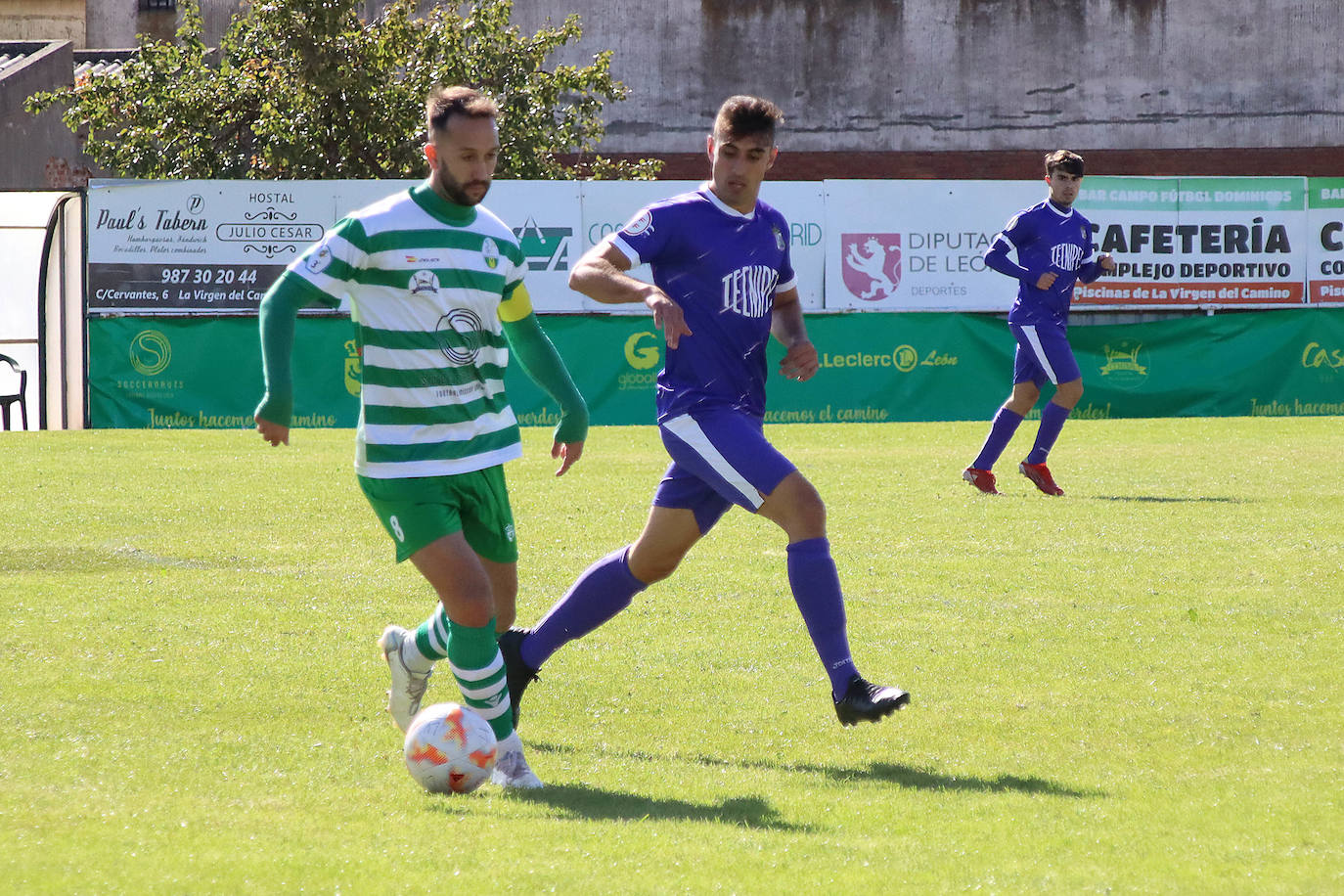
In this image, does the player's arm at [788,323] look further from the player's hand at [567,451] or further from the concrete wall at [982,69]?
the concrete wall at [982,69]

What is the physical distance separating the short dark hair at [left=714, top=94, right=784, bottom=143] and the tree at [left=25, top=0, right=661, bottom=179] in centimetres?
1944

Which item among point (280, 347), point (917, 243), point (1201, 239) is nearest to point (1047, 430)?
point (280, 347)

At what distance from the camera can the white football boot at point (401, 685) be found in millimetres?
4805

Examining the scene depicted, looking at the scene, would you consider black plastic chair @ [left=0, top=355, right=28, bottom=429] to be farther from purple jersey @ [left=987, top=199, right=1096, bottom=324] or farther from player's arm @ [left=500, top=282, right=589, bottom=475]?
player's arm @ [left=500, top=282, right=589, bottom=475]

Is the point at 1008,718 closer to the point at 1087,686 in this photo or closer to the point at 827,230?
the point at 1087,686

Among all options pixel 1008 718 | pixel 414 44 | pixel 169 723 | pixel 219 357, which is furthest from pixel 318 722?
pixel 414 44

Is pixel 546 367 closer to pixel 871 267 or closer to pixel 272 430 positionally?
pixel 272 430

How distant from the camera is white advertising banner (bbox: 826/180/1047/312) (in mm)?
20078

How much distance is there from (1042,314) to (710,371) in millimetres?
7071

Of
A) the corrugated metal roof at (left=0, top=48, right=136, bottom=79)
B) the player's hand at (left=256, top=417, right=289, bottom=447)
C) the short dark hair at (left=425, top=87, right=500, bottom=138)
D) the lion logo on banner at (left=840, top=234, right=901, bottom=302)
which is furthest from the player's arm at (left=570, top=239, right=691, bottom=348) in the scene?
the corrugated metal roof at (left=0, top=48, right=136, bottom=79)

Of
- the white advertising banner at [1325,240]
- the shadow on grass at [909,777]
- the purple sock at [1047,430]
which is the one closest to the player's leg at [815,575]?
the shadow on grass at [909,777]

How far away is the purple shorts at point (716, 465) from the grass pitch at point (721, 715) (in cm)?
70

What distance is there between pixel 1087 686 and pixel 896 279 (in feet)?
49.2

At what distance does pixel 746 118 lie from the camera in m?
4.94
